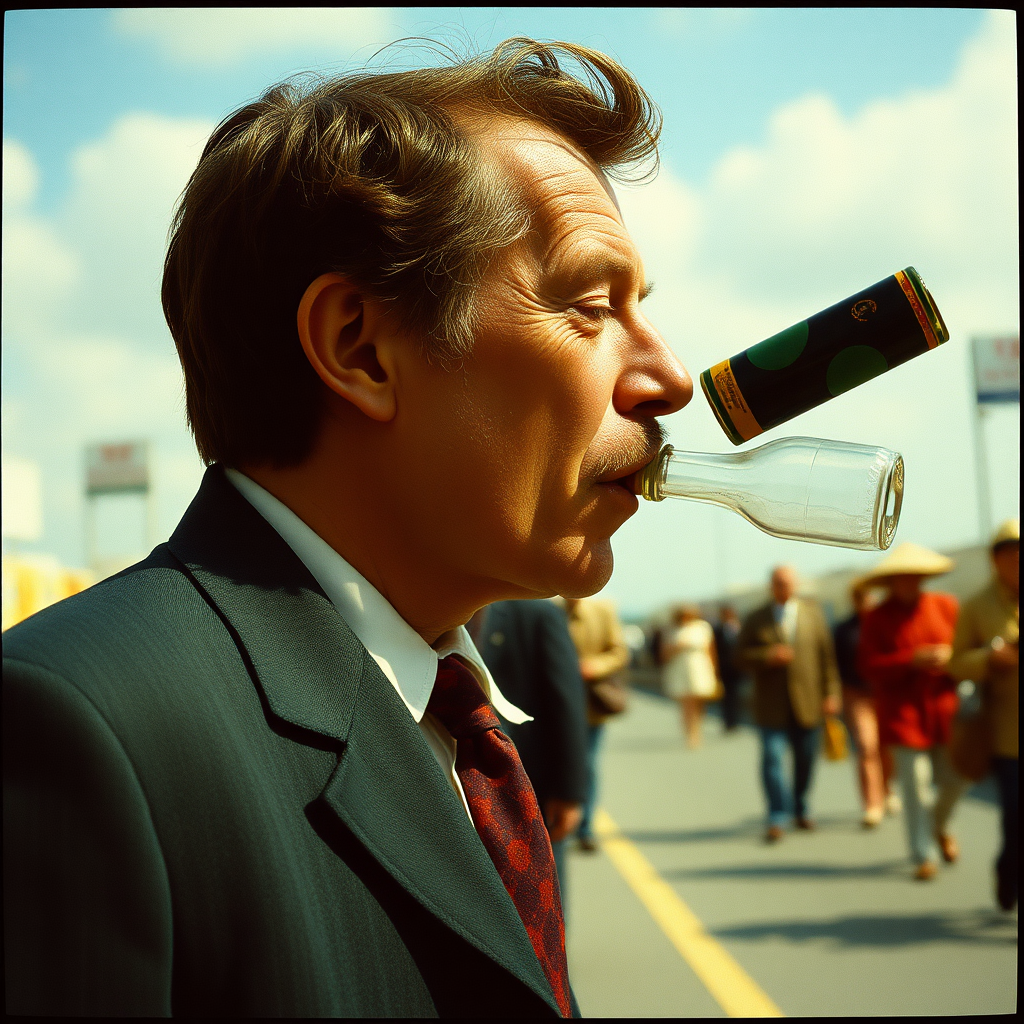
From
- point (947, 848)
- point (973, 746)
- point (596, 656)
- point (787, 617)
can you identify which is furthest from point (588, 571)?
point (787, 617)

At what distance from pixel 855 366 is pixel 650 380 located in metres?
0.27

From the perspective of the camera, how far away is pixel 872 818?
8516 millimetres

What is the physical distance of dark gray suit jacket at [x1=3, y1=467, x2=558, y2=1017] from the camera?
97 cm

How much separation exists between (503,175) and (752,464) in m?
0.55

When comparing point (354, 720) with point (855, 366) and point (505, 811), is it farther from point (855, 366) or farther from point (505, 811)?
point (855, 366)

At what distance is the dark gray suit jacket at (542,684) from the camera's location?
4.68 meters

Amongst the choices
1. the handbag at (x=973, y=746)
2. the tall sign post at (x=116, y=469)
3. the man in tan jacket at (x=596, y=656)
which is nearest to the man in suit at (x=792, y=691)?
the man in tan jacket at (x=596, y=656)

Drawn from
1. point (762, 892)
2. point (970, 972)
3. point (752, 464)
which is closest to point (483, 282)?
point (752, 464)

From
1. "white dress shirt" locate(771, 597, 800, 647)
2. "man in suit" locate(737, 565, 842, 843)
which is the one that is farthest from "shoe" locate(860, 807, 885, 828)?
"white dress shirt" locate(771, 597, 800, 647)

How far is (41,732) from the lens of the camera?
0.98 meters

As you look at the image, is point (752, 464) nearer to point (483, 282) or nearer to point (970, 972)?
point (483, 282)

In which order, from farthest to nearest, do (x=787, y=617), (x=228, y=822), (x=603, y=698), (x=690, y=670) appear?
(x=690, y=670) → (x=787, y=617) → (x=603, y=698) → (x=228, y=822)

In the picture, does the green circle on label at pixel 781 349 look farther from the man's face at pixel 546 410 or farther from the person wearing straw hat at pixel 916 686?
the person wearing straw hat at pixel 916 686

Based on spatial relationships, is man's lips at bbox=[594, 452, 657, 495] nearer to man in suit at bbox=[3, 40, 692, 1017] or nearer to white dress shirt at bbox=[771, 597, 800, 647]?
man in suit at bbox=[3, 40, 692, 1017]
